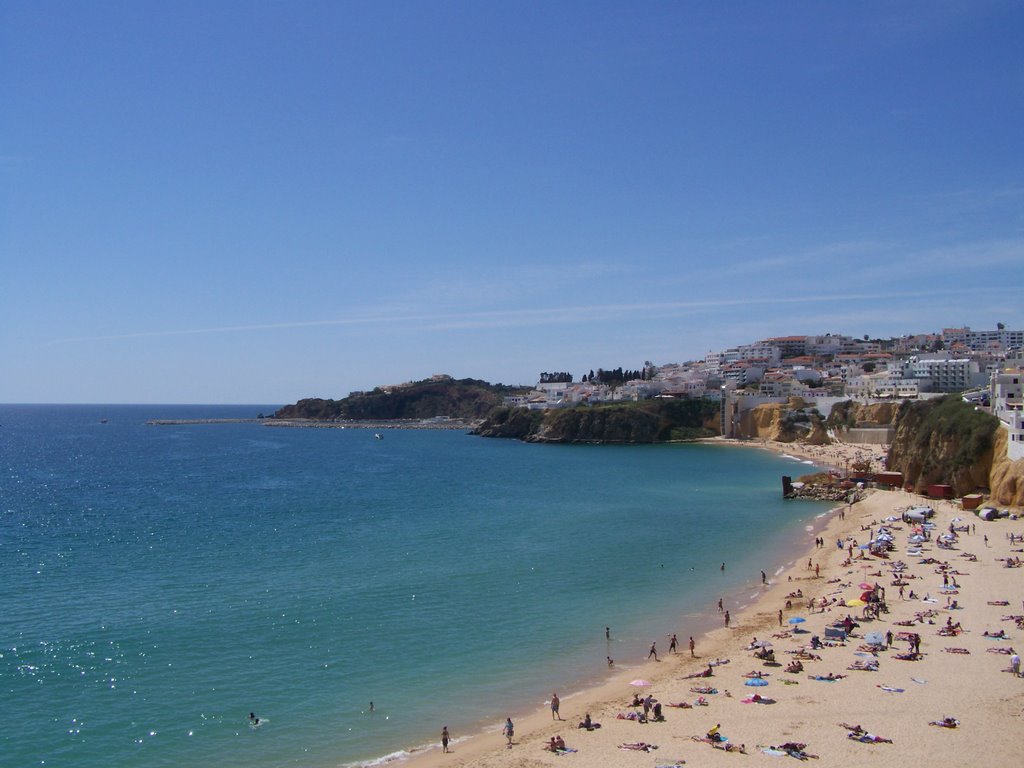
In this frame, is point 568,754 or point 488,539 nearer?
point 568,754

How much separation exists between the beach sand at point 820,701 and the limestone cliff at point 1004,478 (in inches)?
516

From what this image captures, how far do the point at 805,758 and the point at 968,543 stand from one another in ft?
79.7

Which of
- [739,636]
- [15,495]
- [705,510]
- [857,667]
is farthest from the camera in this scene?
[15,495]

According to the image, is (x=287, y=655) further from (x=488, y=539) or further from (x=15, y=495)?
(x=15, y=495)

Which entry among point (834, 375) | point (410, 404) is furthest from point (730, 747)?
point (410, 404)

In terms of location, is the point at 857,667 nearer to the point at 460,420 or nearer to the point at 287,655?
the point at 287,655

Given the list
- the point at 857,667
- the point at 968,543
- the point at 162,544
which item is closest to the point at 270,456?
the point at 162,544

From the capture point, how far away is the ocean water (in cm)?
1889

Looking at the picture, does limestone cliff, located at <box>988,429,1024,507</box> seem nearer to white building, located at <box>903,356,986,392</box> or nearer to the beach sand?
the beach sand

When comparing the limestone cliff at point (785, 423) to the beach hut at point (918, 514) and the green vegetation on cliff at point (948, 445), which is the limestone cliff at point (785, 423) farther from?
the beach hut at point (918, 514)

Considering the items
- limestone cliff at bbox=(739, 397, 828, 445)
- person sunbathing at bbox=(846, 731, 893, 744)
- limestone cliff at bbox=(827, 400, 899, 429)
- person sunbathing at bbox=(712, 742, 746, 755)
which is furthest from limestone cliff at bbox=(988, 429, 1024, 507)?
limestone cliff at bbox=(739, 397, 828, 445)

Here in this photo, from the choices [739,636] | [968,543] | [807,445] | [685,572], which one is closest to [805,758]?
[739,636]

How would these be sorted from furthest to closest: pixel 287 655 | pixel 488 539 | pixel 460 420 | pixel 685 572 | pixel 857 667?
1. pixel 460 420
2. pixel 488 539
3. pixel 685 572
4. pixel 287 655
5. pixel 857 667

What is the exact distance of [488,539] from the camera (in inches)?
1577
